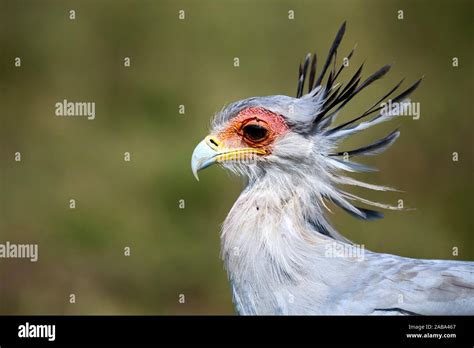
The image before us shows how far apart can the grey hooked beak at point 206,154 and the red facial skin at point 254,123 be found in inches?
2.1

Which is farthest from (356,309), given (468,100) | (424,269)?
(468,100)

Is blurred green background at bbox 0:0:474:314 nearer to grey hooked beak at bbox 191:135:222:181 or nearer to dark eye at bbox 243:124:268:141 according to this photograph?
grey hooked beak at bbox 191:135:222:181

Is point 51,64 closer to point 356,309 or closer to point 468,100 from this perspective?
point 468,100

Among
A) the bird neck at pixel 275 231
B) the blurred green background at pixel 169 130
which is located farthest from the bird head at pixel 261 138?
the blurred green background at pixel 169 130

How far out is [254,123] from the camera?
218 inches

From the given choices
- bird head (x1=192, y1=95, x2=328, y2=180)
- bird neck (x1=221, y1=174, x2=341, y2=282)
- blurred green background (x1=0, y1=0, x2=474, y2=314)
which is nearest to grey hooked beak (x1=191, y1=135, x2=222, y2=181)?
bird head (x1=192, y1=95, x2=328, y2=180)

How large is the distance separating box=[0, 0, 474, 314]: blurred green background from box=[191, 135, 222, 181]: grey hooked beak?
3.81 meters

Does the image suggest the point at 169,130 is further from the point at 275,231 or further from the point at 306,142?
the point at 275,231

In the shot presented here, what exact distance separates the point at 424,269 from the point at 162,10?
775cm

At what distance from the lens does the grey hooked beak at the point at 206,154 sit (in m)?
5.54

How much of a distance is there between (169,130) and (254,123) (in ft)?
19.2

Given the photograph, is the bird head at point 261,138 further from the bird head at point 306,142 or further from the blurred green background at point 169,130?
the blurred green background at point 169,130

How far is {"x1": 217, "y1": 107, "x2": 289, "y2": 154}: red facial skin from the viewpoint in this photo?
5.48 m

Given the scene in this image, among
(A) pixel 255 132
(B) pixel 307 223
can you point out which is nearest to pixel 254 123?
(A) pixel 255 132
